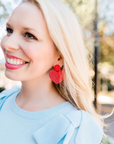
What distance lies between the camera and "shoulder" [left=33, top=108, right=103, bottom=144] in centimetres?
101

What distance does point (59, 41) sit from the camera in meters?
1.17

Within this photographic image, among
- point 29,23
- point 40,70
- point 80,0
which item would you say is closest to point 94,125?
point 40,70

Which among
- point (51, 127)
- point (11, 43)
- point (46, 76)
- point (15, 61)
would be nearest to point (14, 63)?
point (15, 61)

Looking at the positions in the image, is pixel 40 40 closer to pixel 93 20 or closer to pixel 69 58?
pixel 69 58

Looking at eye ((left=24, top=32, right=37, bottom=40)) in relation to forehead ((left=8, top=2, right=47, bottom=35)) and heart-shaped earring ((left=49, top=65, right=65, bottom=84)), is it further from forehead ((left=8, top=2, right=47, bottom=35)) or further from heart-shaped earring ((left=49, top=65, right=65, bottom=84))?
heart-shaped earring ((left=49, top=65, right=65, bottom=84))

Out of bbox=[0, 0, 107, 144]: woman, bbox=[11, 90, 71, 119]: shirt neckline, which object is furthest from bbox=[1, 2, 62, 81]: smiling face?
bbox=[11, 90, 71, 119]: shirt neckline

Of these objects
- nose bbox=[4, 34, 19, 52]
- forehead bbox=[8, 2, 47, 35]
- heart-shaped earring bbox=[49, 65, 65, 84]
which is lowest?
heart-shaped earring bbox=[49, 65, 65, 84]

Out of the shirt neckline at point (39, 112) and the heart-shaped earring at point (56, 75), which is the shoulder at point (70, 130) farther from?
the heart-shaped earring at point (56, 75)

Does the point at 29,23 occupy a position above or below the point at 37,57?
above

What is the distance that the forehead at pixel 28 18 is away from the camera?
1121 mm

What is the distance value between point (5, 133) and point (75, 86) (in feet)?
1.84

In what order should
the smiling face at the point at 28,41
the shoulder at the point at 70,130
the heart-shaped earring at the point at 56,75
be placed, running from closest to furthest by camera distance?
the shoulder at the point at 70,130 < the smiling face at the point at 28,41 < the heart-shaped earring at the point at 56,75

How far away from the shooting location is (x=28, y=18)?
1.12 metres

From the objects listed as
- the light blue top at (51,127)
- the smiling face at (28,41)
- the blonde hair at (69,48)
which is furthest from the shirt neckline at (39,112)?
the smiling face at (28,41)
